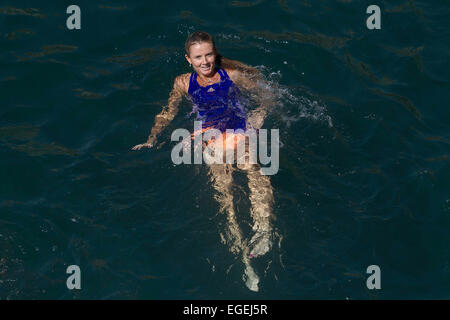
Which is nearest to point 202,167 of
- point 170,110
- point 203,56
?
point 170,110

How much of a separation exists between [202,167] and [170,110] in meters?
1.06

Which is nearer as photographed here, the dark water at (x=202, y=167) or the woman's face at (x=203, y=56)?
the dark water at (x=202, y=167)

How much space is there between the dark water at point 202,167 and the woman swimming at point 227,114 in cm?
17

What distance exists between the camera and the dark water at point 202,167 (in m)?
8.23

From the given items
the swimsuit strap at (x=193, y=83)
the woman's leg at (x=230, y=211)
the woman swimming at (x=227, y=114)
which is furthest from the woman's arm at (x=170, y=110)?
the woman's leg at (x=230, y=211)

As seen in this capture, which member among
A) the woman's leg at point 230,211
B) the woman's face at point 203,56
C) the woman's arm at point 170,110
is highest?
the woman's face at point 203,56

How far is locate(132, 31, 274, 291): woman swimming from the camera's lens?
28.2 ft

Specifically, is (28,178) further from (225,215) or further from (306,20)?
(306,20)

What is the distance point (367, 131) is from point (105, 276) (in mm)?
4537

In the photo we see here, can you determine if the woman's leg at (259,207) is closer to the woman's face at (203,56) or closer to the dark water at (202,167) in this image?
the dark water at (202,167)

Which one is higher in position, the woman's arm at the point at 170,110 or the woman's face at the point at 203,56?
the woman's face at the point at 203,56

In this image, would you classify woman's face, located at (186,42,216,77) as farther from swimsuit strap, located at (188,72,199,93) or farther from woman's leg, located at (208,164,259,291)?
woman's leg, located at (208,164,259,291)

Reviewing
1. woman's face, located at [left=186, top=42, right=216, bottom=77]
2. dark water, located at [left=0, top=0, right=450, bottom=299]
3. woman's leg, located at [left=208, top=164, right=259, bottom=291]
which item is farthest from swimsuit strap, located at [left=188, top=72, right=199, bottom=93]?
woman's leg, located at [left=208, top=164, right=259, bottom=291]

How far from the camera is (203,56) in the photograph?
29.7ft
